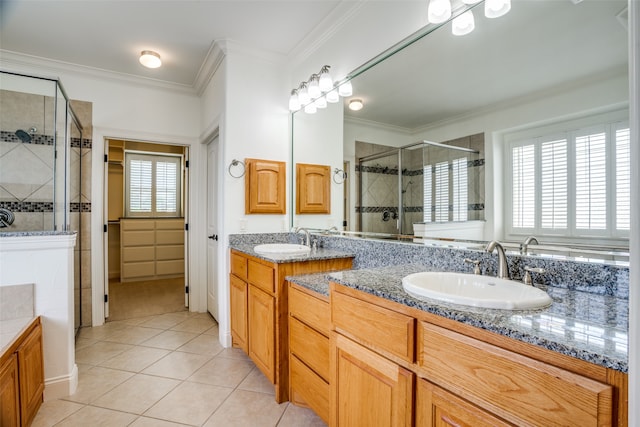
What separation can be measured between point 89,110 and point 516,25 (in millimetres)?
3681

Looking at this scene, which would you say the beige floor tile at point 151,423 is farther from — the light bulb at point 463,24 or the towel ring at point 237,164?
the light bulb at point 463,24

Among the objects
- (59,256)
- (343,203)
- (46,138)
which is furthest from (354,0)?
(46,138)

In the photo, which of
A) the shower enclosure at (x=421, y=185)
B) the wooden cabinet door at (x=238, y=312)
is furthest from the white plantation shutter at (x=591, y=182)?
the wooden cabinet door at (x=238, y=312)

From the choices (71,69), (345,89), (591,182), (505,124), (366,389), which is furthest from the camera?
(71,69)

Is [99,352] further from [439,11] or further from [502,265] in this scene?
[439,11]

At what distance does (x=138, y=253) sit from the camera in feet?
16.8

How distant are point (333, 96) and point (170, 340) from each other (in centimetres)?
254

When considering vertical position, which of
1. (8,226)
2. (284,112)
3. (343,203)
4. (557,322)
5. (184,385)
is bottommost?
(184,385)

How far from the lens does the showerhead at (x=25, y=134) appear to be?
2697 mm

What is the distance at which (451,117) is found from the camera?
4.97 ft

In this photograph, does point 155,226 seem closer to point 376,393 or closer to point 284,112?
point 284,112

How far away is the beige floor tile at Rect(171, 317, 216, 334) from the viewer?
9.93 feet

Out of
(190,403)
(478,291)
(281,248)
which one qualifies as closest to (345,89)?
(281,248)

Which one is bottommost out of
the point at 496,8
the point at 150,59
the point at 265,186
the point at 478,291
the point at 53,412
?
the point at 53,412
